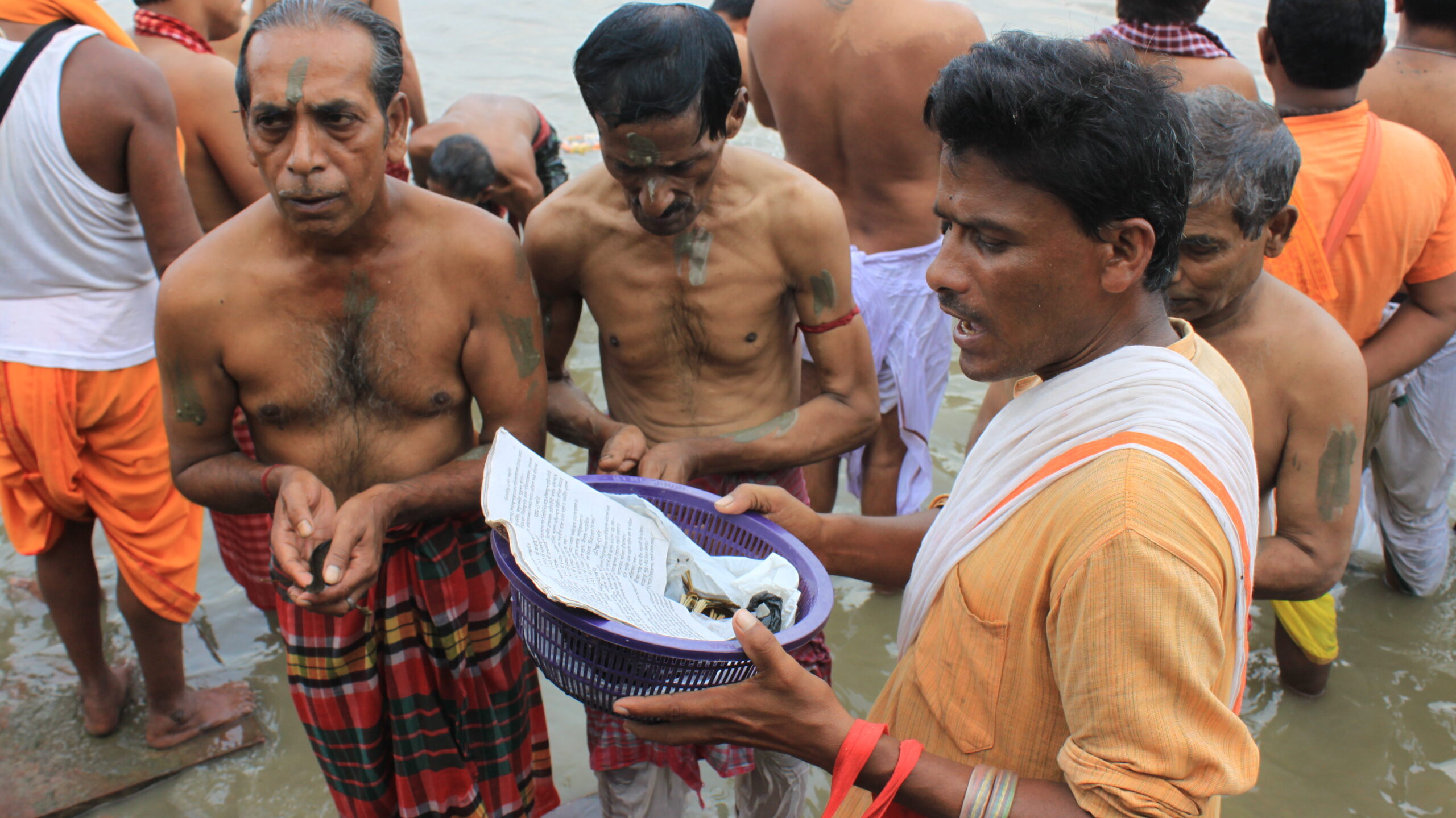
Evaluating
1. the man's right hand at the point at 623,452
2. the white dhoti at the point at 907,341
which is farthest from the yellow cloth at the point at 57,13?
the white dhoti at the point at 907,341

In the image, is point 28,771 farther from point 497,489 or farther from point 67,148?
point 497,489

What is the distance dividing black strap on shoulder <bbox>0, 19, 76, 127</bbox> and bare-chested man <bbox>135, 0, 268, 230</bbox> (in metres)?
0.62

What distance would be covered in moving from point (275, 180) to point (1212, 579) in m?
1.93

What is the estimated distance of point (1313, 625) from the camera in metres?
3.29

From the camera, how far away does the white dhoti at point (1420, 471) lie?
3641mm

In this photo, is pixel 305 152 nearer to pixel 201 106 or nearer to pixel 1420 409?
pixel 201 106

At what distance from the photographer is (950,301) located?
1449mm

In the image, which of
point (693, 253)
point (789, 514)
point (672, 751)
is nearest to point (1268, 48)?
point (693, 253)

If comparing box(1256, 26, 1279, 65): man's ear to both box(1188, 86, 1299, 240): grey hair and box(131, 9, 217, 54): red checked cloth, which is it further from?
box(131, 9, 217, 54): red checked cloth

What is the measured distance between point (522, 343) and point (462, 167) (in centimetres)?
261

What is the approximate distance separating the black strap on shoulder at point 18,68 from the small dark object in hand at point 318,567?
5.61 feet

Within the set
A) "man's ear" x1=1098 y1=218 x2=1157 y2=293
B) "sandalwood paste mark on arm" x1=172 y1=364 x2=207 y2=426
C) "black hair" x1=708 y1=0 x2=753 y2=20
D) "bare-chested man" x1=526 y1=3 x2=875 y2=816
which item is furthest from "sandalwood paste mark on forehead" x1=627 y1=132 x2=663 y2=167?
"black hair" x1=708 y1=0 x2=753 y2=20

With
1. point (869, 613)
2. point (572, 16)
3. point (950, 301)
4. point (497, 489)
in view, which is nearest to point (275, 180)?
point (497, 489)

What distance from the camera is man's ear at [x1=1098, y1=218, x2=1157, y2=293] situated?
1.31m
